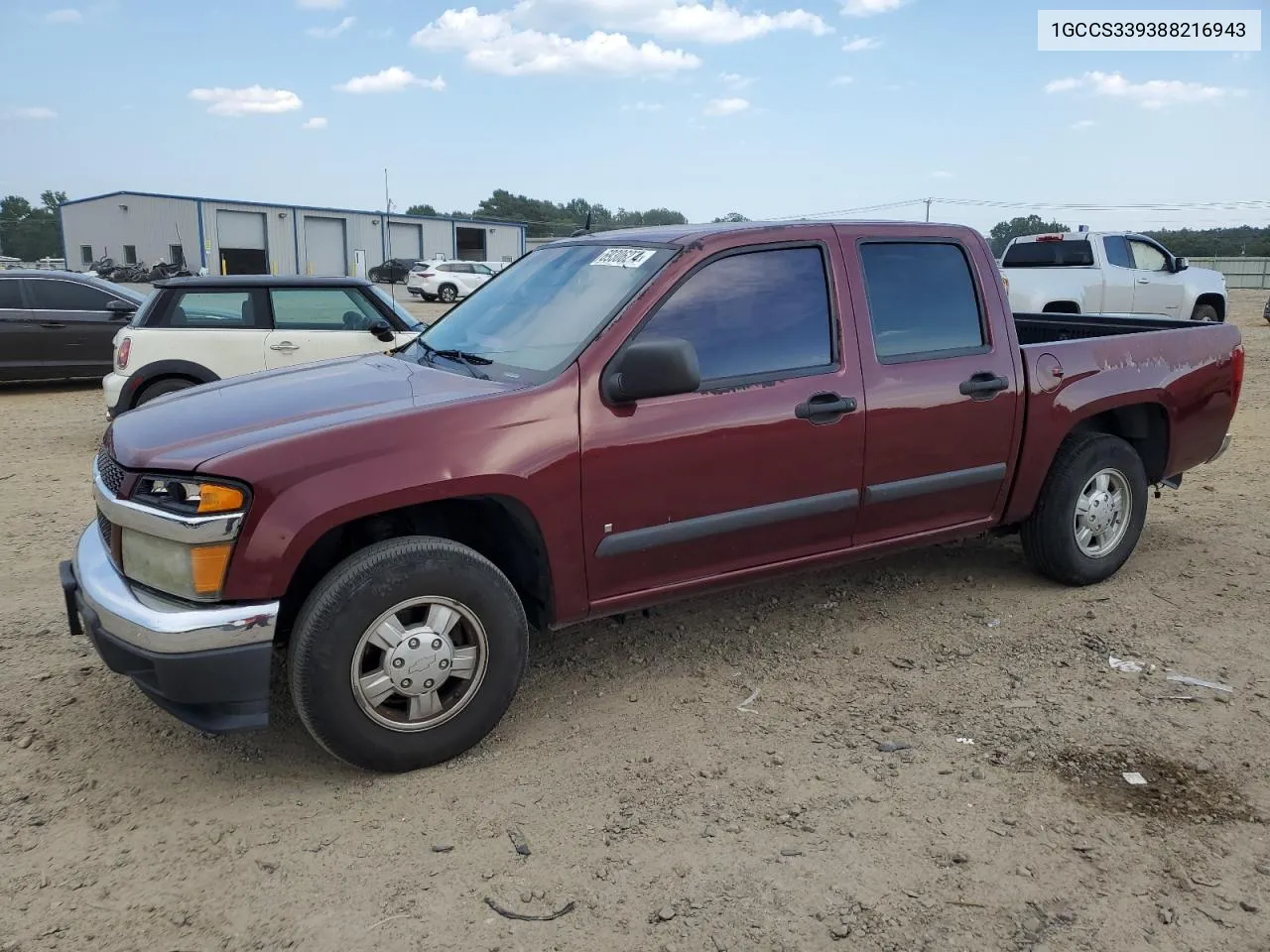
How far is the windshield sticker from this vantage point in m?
3.90

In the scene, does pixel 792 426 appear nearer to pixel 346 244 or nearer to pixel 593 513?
pixel 593 513

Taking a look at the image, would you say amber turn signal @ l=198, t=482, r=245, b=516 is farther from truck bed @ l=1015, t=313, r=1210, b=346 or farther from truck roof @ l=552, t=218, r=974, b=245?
truck bed @ l=1015, t=313, r=1210, b=346

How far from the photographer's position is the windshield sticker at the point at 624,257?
3.90m

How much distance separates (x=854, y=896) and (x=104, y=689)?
300cm

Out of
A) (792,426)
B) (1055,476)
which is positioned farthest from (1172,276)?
(792,426)

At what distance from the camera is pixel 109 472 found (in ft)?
11.3

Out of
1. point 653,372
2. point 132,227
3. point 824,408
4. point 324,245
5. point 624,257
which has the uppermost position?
point 132,227

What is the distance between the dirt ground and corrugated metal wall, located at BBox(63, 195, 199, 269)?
174 feet

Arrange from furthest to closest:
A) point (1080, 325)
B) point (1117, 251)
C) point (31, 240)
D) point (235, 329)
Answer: point (31, 240)
point (1117, 251)
point (235, 329)
point (1080, 325)

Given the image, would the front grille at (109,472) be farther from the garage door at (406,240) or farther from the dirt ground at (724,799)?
the garage door at (406,240)

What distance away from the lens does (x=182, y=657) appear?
300cm

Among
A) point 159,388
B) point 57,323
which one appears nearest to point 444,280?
point 57,323

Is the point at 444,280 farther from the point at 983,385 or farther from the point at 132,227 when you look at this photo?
the point at 132,227

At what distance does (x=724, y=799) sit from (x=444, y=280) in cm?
3072
